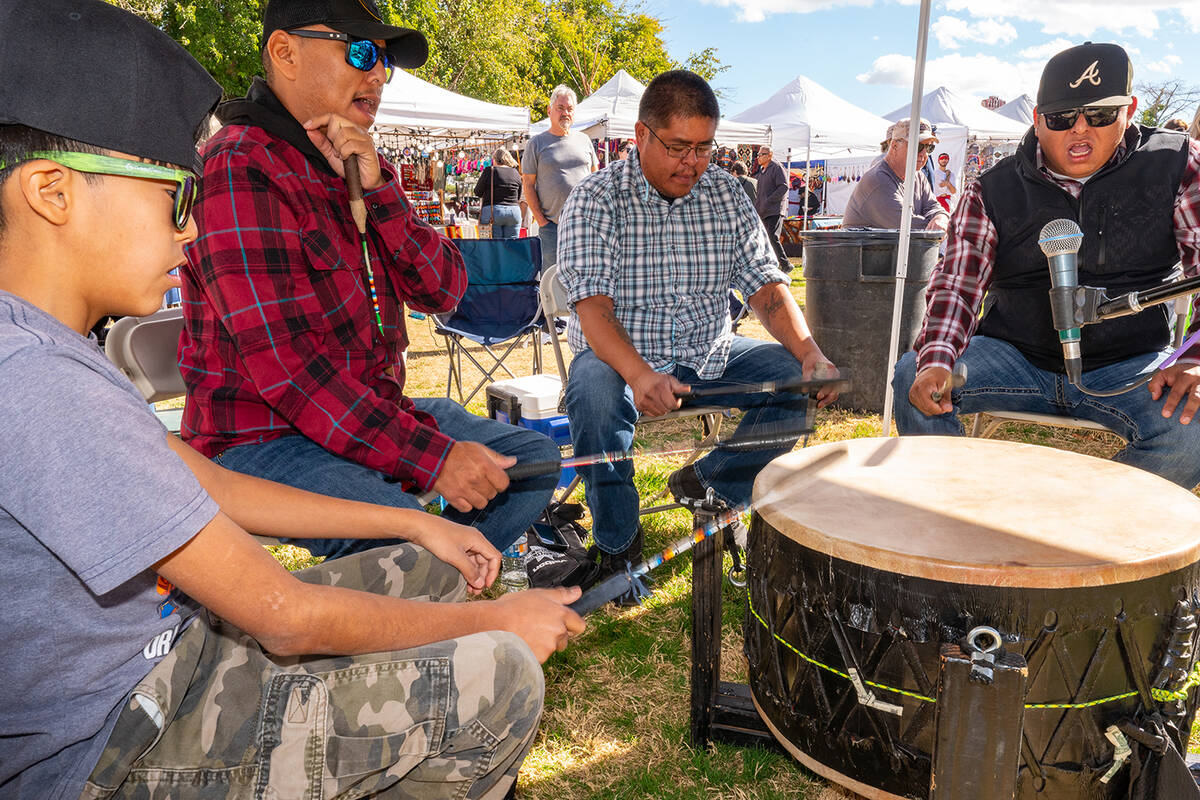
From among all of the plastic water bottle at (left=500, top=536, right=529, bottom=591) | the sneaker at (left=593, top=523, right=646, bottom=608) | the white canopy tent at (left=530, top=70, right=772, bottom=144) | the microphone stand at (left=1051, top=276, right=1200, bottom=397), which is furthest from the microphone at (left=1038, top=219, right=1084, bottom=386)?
the white canopy tent at (left=530, top=70, right=772, bottom=144)

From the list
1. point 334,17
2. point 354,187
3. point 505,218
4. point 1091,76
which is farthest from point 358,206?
point 505,218

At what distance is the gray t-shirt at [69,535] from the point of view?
3.27 feet

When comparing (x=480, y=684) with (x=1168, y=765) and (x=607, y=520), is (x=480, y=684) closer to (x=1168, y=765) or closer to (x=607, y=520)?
(x=1168, y=765)

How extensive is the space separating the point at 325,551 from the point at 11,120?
128 cm

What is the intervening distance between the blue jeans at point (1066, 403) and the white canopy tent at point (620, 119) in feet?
39.4

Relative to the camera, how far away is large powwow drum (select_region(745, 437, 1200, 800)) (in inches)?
56.0

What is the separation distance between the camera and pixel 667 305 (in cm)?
338

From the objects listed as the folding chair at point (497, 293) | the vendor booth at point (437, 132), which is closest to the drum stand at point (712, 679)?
the folding chair at point (497, 293)

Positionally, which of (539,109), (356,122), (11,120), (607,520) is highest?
(539,109)

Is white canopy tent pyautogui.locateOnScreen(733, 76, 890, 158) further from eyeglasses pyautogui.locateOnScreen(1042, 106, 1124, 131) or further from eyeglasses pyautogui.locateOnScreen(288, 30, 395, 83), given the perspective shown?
eyeglasses pyautogui.locateOnScreen(288, 30, 395, 83)

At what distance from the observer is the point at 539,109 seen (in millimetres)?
42781

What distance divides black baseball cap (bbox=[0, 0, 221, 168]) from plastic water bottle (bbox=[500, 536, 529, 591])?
90.0 inches

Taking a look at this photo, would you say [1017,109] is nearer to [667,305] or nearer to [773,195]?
[773,195]

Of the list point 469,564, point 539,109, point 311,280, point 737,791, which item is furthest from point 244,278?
point 539,109
